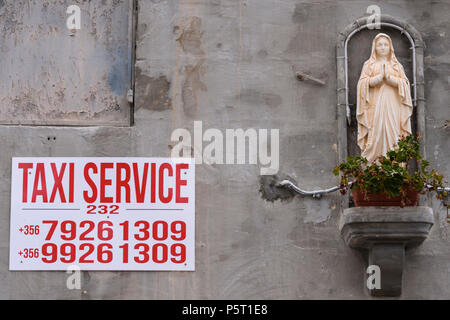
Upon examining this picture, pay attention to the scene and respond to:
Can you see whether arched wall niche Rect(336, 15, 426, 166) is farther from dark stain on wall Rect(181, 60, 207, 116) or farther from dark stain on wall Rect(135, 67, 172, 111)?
dark stain on wall Rect(135, 67, 172, 111)

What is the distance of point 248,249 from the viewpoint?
13086 millimetres

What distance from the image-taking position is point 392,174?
12.3 m

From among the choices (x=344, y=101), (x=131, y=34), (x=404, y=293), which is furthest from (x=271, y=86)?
(x=404, y=293)

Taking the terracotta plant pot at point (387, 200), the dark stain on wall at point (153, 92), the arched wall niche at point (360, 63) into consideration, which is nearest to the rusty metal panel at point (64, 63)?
the dark stain on wall at point (153, 92)

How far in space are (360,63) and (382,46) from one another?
35cm

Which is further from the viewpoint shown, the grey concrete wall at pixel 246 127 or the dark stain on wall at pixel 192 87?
the dark stain on wall at pixel 192 87

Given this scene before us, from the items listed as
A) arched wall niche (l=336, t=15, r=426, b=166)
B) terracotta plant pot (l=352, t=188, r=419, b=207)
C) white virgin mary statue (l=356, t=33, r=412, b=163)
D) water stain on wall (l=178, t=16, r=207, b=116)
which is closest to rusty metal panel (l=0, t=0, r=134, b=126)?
water stain on wall (l=178, t=16, r=207, b=116)

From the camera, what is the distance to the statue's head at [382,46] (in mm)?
13336

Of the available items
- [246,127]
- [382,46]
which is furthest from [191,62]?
[382,46]

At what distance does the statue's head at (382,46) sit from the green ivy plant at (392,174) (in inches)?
48.3

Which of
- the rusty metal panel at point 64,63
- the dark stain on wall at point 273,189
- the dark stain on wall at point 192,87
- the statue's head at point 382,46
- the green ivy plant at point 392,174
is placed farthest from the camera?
the rusty metal panel at point 64,63

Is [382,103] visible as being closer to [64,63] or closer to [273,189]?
[273,189]

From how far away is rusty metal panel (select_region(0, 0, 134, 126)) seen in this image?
44.7ft

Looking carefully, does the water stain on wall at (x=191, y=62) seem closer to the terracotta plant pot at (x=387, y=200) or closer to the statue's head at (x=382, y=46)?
the statue's head at (x=382, y=46)
